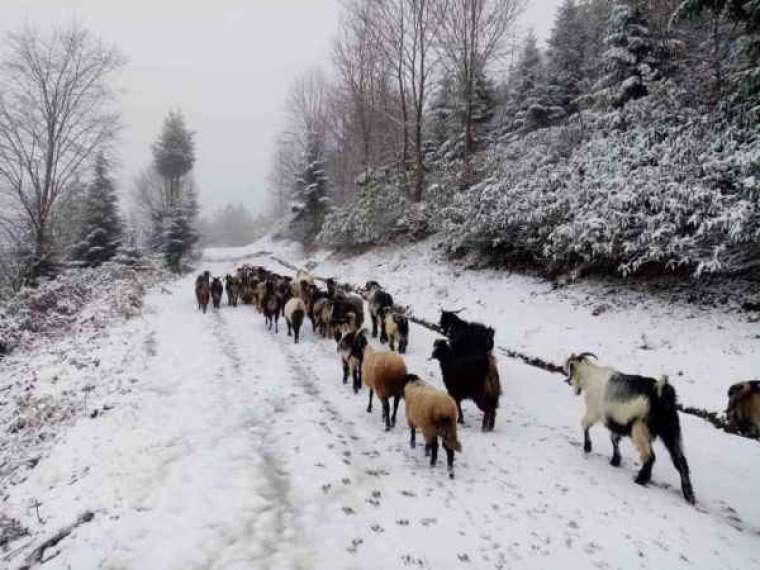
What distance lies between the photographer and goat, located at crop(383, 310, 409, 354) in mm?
10859

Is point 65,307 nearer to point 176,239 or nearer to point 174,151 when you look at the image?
point 176,239

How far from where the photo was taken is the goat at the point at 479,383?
707 centimetres

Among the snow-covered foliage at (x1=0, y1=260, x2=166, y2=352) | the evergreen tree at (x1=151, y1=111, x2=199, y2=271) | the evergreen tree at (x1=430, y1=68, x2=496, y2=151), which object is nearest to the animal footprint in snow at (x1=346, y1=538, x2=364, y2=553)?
the snow-covered foliage at (x1=0, y1=260, x2=166, y2=352)

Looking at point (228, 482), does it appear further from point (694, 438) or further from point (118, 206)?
point (118, 206)

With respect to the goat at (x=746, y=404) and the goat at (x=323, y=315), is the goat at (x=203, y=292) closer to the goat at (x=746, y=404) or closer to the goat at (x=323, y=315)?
the goat at (x=323, y=315)

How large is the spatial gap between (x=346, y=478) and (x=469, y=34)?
21.0 metres

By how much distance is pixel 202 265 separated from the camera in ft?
124

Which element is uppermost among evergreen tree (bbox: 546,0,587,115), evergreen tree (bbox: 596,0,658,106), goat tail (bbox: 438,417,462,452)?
evergreen tree (bbox: 546,0,587,115)

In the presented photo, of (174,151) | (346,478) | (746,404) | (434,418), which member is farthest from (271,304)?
(174,151)

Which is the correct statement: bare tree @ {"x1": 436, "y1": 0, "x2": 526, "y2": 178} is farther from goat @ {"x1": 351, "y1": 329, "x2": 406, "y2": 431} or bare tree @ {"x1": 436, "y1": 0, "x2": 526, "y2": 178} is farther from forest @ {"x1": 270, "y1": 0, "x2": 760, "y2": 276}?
goat @ {"x1": 351, "y1": 329, "x2": 406, "y2": 431}

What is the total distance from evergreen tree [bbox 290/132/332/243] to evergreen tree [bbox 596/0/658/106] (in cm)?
2081

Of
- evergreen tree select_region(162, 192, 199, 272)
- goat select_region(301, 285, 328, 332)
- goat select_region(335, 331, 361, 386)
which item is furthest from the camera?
evergreen tree select_region(162, 192, 199, 272)

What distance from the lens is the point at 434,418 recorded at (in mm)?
5816

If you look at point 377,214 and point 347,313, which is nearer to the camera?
point 347,313
